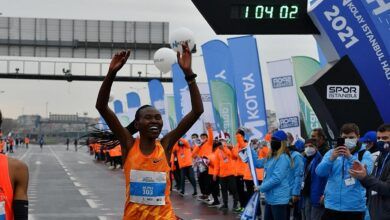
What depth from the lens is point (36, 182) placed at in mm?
24328

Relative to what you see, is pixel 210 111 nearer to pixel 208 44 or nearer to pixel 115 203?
pixel 208 44

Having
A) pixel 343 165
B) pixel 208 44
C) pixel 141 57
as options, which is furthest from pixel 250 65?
pixel 141 57

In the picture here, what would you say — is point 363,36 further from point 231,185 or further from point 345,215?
point 231,185

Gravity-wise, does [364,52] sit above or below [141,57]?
below

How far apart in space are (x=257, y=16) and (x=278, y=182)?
3.43 metres

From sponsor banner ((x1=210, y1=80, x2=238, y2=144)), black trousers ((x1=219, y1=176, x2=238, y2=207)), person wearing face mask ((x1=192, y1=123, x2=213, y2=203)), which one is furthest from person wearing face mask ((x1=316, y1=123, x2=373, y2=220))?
sponsor banner ((x1=210, y1=80, x2=238, y2=144))

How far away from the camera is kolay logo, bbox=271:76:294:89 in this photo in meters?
17.0

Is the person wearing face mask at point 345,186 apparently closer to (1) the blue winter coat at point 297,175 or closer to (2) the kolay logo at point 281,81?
(1) the blue winter coat at point 297,175

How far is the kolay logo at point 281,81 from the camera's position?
17016 mm

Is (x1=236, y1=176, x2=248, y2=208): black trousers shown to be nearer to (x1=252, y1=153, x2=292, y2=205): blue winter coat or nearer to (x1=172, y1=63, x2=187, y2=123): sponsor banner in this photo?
(x1=252, y1=153, x2=292, y2=205): blue winter coat

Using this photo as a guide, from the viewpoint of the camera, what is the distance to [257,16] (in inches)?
468

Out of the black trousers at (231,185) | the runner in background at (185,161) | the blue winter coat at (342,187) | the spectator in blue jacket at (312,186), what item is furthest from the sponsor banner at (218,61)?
the blue winter coat at (342,187)

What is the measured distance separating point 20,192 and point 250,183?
440 inches

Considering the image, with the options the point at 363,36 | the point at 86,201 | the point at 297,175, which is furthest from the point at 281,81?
the point at 297,175
